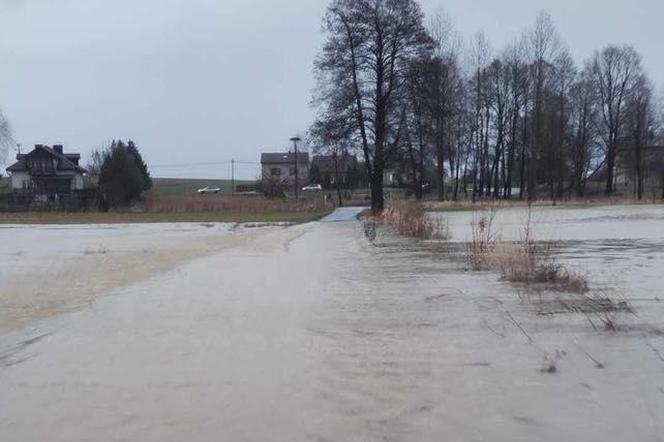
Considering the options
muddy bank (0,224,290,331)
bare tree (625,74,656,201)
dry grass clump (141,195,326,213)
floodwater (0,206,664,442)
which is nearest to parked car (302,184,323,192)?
dry grass clump (141,195,326,213)

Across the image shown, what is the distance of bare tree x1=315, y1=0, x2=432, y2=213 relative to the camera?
155 feet

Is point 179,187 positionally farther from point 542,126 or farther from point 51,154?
point 542,126

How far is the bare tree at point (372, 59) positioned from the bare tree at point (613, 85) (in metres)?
40.8

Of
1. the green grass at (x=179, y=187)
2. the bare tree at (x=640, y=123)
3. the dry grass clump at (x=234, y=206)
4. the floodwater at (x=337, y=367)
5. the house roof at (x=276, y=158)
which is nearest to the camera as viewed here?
the floodwater at (x=337, y=367)

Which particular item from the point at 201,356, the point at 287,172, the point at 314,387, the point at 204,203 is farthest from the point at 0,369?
the point at 287,172

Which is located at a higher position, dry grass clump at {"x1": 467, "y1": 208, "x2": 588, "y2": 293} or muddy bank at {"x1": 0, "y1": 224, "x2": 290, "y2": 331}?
dry grass clump at {"x1": 467, "y1": 208, "x2": 588, "y2": 293}

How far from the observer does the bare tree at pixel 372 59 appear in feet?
155

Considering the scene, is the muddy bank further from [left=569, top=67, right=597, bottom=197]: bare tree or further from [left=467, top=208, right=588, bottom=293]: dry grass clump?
[left=569, top=67, right=597, bottom=197]: bare tree

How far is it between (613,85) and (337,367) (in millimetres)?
82753

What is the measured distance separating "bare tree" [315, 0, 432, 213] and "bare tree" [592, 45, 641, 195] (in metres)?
40.8

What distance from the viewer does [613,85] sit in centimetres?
8125

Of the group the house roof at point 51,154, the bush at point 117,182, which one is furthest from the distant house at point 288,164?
the bush at point 117,182

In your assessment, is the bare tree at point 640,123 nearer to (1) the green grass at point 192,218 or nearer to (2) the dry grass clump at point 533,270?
(1) the green grass at point 192,218

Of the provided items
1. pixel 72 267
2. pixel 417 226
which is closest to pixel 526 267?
pixel 72 267
